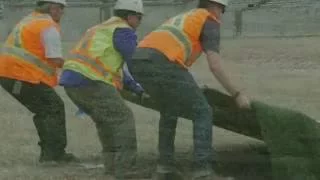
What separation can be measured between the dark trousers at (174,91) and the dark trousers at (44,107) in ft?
1.84

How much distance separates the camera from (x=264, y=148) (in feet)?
13.7

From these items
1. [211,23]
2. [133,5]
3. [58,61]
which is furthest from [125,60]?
[211,23]

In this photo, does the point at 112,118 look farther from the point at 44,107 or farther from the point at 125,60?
the point at 44,107

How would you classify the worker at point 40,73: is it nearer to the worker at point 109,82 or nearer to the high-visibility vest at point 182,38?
the worker at point 109,82

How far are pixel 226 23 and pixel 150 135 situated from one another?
2.63 feet

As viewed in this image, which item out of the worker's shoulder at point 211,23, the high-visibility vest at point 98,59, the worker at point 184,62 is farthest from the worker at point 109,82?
the worker's shoulder at point 211,23

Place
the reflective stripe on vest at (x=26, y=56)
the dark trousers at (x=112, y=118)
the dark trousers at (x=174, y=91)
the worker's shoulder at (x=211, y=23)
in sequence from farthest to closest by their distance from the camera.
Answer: the reflective stripe on vest at (x=26, y=56)
the dark trousers at (x=112, y=118)
the dark trousers at (x=174, y=91)
the worker's shoulder at (x=211, y=23)

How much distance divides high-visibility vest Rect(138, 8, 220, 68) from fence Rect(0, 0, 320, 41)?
0.04 meters

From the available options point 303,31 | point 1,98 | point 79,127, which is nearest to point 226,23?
point 303,31

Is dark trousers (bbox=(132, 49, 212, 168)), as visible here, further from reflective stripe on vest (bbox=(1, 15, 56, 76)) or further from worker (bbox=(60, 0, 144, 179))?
reflective stripe on vest (bbox=(1, 15, 56, 76))

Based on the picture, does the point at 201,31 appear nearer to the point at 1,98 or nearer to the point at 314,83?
the point at 314,83

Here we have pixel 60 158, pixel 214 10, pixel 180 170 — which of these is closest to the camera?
pixel 214 10

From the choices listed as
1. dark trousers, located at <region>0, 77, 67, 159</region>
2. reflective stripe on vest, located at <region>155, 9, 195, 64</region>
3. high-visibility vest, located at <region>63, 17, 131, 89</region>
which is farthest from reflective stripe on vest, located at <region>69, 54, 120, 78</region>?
reflective stripe on vest, located at <region>155, 9, 195, 64</region>

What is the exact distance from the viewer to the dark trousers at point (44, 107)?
4570 millimetres
